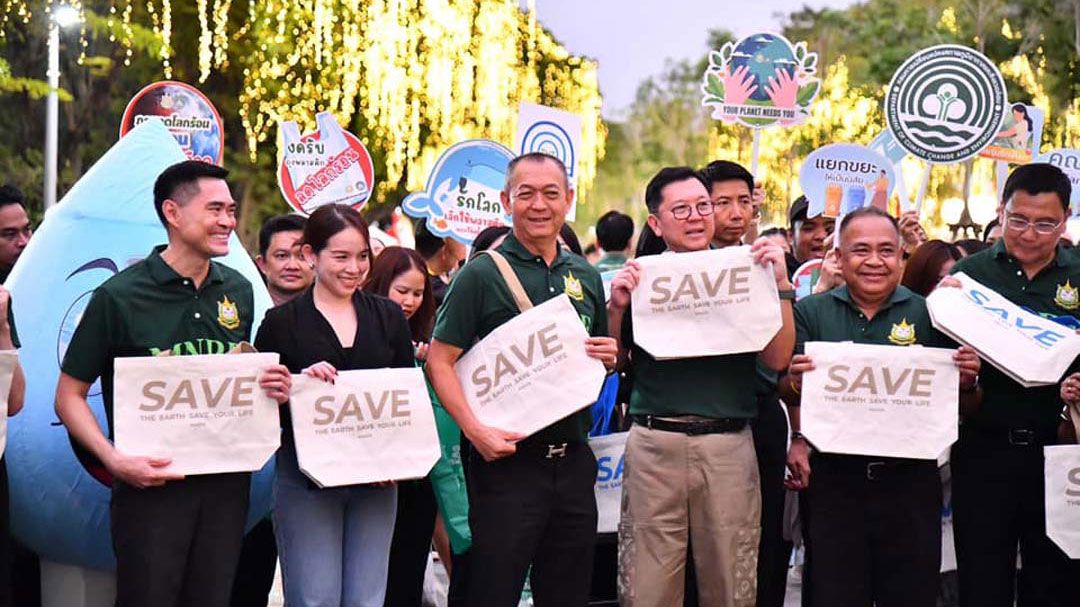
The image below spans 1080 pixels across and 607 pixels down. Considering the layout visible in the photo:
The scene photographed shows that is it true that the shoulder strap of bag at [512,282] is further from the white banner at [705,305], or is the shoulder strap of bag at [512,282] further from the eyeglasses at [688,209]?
the eyeglasses at [688,209]

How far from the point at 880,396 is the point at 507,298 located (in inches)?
61.1

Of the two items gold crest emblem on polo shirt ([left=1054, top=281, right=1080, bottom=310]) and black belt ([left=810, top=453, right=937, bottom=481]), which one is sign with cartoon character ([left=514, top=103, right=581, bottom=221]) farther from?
black belt ([left=810, top=453, right=937, bottom=481])

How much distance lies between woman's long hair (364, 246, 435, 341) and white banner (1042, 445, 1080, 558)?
2.99m

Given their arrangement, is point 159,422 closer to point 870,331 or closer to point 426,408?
point 426,408

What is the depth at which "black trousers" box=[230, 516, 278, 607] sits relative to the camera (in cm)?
705

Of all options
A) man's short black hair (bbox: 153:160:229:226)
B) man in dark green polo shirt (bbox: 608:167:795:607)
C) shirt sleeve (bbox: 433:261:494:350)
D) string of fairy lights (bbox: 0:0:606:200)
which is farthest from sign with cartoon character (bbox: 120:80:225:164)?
string of fairy lights (bbox: 0:0:606:200)

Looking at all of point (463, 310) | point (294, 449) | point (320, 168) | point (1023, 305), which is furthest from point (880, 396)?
point (320, 168)

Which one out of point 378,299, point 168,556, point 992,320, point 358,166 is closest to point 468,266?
point 378,299

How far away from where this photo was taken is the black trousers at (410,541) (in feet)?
22.7

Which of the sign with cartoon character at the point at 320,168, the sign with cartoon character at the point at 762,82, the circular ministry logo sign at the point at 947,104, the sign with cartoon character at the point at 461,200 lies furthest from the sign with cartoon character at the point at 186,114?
the circular ministry logo sign at the point at 947,104

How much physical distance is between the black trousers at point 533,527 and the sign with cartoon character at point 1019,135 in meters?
8.67

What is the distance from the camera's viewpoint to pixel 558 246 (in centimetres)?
648

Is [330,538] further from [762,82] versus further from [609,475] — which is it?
[762,82]

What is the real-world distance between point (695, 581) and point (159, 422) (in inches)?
98.2
